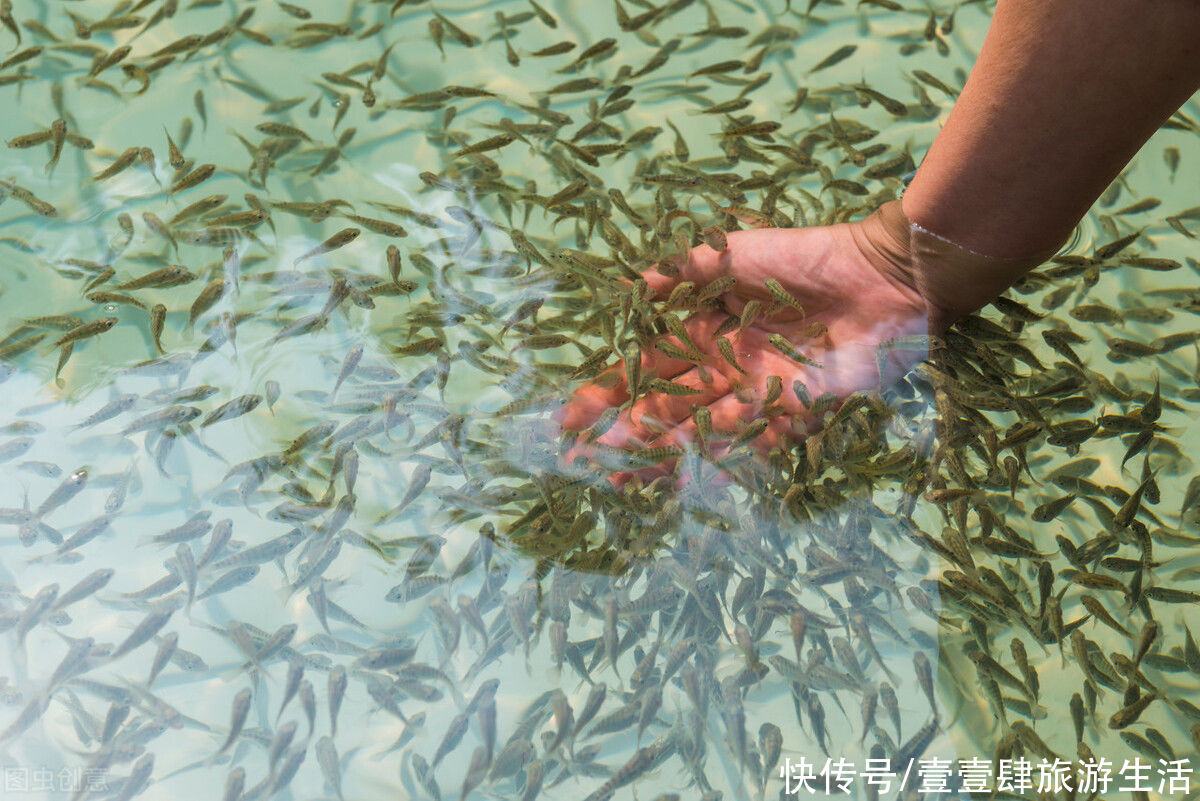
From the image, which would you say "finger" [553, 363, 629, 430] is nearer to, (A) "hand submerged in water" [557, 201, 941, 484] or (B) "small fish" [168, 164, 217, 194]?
(A) "hand submerged in water" [557, 201, 941, 484]

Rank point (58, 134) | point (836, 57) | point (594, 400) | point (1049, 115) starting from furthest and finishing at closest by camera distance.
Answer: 1. point (836, 57)
2. point (58, 134)
3. point (594, 400)
4. point (1049, 115)

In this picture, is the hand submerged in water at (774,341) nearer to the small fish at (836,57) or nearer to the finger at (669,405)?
the finger at (669,405)

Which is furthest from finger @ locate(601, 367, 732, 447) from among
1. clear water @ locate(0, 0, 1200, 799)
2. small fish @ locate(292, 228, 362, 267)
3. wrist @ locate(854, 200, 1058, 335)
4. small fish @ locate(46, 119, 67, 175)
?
small fish @ locate(46, 119, 67, 175)

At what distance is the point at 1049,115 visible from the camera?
2701 mm

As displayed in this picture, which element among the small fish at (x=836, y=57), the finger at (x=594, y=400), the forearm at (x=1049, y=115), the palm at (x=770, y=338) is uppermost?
the forearm at (x=1049, y=115)

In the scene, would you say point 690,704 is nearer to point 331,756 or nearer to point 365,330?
point 331,756

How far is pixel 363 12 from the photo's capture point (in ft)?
17.4

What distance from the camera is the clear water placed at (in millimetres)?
2945

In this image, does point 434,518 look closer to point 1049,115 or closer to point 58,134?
point 1049,115

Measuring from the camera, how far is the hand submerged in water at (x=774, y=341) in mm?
3238

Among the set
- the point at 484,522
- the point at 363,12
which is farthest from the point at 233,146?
the point at 484,522

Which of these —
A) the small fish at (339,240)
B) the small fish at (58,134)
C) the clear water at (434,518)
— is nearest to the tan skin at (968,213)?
the clear water at (434,518)

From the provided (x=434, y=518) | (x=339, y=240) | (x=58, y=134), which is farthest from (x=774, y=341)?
(x=58, y=134)

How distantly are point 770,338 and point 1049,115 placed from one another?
3.62 feet
